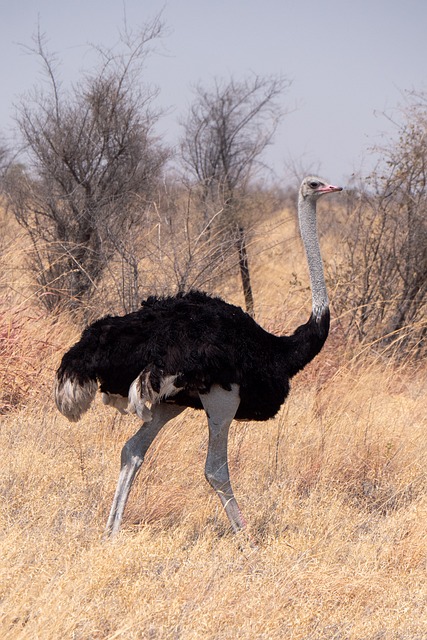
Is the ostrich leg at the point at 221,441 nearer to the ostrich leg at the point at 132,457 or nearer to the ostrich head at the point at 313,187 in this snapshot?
the ostrich leg at the point at 132,457

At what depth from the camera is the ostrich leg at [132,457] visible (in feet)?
12.6

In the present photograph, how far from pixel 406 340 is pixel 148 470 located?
383 centimetres

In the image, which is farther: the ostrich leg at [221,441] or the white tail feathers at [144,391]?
the ostrich leg at [221,441]

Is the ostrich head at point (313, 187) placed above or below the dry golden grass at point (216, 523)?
above

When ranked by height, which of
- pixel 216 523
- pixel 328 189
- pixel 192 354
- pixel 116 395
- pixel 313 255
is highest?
pixel 328 189

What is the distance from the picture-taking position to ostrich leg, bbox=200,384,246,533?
3.89 metres

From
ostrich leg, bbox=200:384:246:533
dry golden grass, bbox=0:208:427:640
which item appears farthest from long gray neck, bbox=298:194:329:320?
dry golden grass, bbox=0:208:427:640

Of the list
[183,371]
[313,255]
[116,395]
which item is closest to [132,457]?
[116,395]

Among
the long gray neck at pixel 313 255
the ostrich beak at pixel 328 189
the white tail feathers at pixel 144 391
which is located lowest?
the white tail feathers at pixel 144 391

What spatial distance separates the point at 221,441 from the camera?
3.95m

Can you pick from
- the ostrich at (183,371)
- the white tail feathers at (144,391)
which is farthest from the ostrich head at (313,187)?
the white tail feathers at (144,391)

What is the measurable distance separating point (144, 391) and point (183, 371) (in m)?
0.17

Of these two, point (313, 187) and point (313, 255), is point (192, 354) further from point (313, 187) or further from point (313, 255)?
point (313, 187)

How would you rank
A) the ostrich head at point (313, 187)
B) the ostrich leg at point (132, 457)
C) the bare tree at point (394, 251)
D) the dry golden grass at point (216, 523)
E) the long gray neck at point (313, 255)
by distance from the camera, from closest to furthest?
the dry golden grass at point (216, 523), the ostrich leg at point (132, 457), the long gray neck at point (313, 255), the ostrich head at point (313, 187), the bare tree at point (394, 251)
